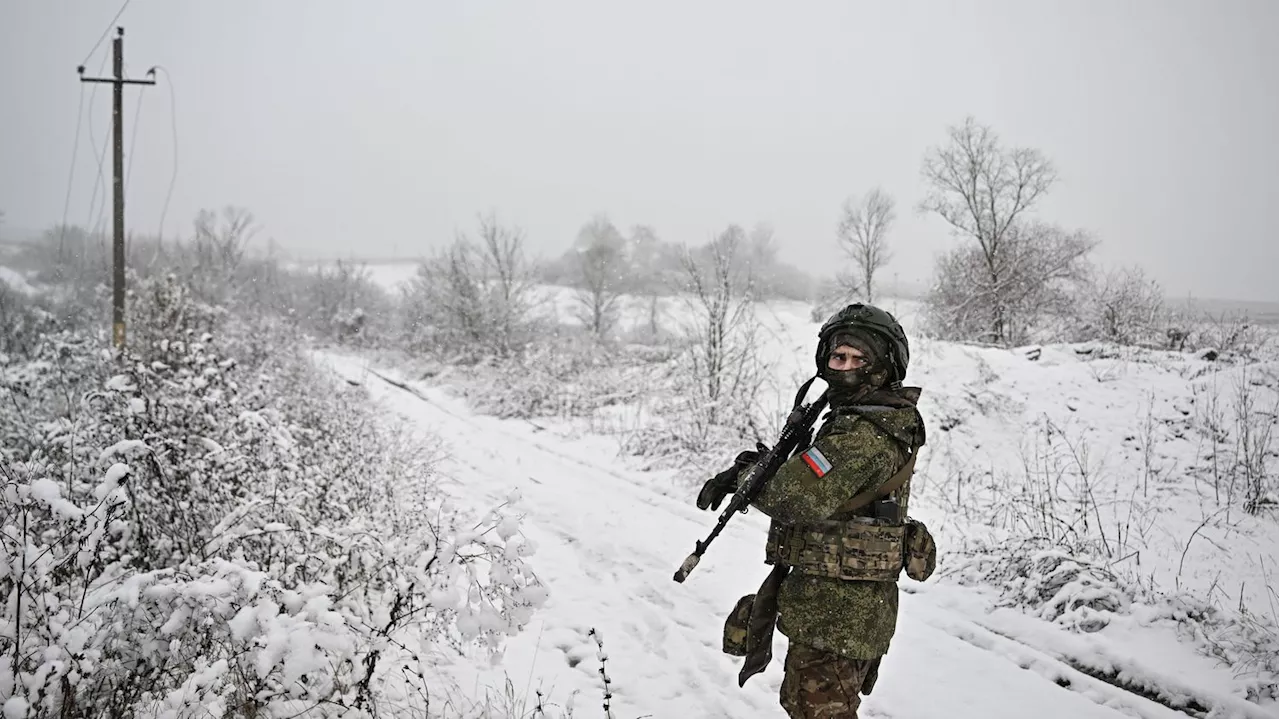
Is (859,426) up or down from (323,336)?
up

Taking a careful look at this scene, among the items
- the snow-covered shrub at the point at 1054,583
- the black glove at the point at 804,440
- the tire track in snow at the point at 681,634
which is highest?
the black glove at the point at 804,440

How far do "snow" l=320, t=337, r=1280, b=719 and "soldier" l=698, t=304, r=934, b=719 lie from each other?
124 cm

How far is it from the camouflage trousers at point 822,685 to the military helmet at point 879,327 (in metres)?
1.18

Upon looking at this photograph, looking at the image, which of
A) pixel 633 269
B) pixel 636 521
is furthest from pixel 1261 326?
pixel 633 269

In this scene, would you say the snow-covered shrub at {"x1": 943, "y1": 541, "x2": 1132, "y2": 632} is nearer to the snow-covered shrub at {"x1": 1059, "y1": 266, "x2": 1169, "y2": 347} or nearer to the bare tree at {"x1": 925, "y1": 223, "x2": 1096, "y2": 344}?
the snow-covered shrub at {"x1": 1059, "y1": 266, "x2": 1169, "y2": 347}

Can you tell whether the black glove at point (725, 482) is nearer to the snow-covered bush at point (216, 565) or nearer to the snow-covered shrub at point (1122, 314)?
the snow-covered bush at point (216, 565)

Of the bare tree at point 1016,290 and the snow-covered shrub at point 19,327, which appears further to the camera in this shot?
the bare tree at point 1016,290

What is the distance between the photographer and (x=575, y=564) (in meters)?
5.73

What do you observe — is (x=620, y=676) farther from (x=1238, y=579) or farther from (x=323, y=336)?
(x=323, y=336)

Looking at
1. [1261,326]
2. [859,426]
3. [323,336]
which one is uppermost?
[1261,326]

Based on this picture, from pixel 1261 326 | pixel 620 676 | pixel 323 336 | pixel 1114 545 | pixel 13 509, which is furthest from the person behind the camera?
pixel 323 336

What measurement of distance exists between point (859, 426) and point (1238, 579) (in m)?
5.08

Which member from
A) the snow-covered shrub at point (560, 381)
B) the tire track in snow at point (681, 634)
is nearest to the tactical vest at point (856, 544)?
the tire track in snow at point (681, 634)

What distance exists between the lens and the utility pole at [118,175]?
12047mm
